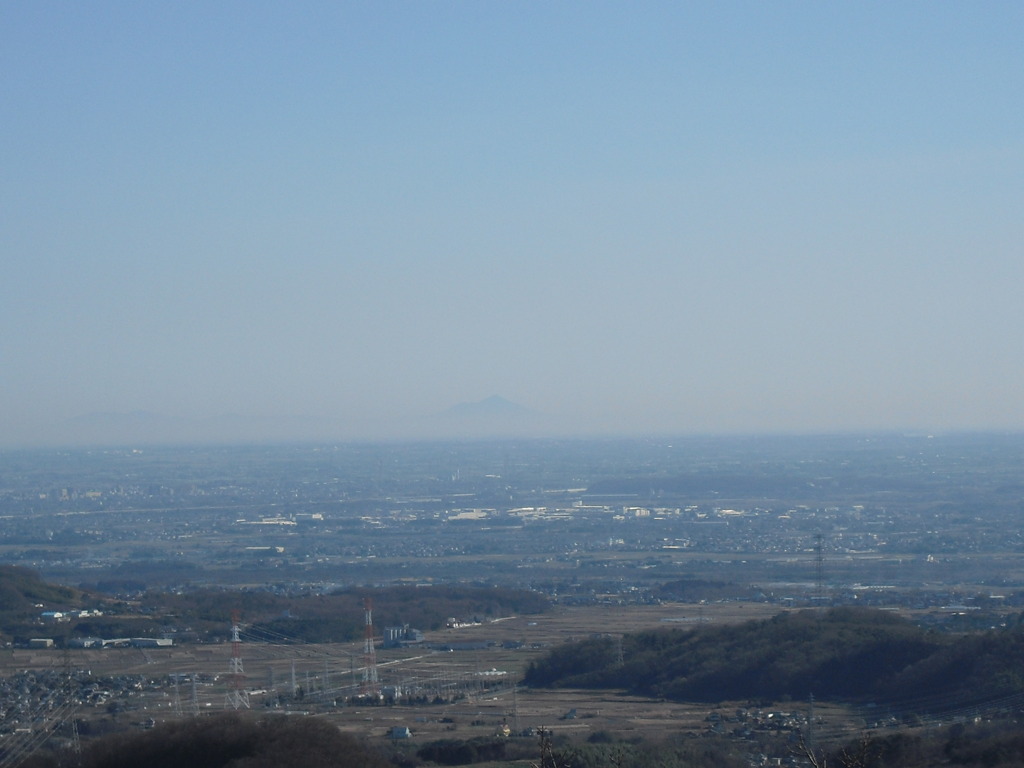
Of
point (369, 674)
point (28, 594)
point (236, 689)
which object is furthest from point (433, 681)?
point (28, 594)

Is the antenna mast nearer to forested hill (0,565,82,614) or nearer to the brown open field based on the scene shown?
the brown open field

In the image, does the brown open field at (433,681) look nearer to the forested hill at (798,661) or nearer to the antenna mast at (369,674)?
the antenna mast at (369,674)

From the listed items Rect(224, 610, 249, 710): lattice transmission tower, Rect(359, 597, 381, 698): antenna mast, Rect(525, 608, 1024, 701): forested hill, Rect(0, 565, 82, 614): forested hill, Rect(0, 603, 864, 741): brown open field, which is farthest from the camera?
Rect(0, 565, 82, 614): forested hill

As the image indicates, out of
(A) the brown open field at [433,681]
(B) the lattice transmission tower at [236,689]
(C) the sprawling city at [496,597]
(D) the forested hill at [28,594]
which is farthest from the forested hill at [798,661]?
(D) the forested hill at [28,594]

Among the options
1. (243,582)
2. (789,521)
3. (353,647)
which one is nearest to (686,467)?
(789,521)

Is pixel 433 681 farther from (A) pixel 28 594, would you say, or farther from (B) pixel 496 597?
(A) pixel 28 594

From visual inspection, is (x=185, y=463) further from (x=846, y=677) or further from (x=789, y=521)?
(x=846, y=677)

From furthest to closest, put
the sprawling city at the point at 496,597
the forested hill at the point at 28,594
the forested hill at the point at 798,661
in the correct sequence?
the forested hill at the point at 28,594, the forested hill at the point at 798,661, the sprawling city at the point at 496,597

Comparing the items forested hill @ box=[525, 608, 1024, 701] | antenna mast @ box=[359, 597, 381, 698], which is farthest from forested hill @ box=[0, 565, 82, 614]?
forested hill @ box=[525, 608, 1024, 701]

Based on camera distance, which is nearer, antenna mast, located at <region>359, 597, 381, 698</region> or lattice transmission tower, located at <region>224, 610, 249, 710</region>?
lattice transmission tower, located at <region>224, 610, 249, 710</region>
